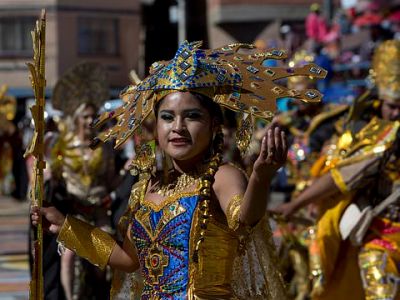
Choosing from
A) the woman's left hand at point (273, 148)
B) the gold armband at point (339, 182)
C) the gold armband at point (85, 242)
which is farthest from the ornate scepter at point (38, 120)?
the gold armband at point (339, 182)

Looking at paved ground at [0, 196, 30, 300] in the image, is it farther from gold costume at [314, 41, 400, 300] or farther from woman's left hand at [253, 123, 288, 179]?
woman's left hand at [253, 123, 288, 179]

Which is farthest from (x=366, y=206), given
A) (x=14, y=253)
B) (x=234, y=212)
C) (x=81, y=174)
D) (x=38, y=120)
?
(x=14, y=253)

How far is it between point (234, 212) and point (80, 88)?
15.7 ft

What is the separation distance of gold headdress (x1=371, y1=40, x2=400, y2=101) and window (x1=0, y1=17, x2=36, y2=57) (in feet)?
88.9

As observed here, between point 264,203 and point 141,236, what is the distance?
0.59 metres

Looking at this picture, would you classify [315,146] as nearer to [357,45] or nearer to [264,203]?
[264,203]

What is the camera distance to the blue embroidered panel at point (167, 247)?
4258 millimetres

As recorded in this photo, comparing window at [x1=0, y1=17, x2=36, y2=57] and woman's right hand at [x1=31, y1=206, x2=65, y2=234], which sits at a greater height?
window at [x1=0, y1=17, x2=36, y2=57]

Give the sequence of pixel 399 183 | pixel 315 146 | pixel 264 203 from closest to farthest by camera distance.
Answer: pixel 264 203 < pixel 399 183 < pixel 315 146

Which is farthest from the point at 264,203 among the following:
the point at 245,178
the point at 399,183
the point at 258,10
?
the point at 258,10

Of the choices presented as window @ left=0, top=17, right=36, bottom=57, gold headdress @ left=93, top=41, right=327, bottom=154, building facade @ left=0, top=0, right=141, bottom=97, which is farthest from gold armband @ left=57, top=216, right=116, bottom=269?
window @ left=0, top=17, right=36, bottom=57

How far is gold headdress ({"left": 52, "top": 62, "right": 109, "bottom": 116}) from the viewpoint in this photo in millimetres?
8680

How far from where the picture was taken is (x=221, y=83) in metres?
4.27

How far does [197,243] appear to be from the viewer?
4215 millimetres
